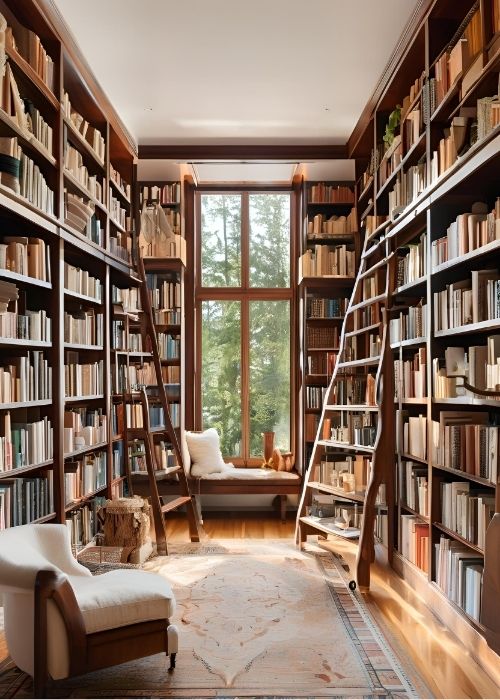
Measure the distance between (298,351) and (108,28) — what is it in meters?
4.58

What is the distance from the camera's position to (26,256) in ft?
15.7

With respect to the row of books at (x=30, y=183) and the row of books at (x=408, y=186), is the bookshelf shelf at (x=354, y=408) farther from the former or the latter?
the row of books at (x=30, y=183)

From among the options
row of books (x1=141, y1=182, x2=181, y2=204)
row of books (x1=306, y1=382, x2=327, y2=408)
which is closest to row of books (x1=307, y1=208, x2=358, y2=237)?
row of books (x1=141, y1=182, x2=181, y2=204)

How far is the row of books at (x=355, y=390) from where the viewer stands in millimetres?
6301

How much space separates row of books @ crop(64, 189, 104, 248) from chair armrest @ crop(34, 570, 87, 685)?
3.08 m

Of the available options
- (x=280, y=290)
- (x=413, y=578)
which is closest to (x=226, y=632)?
(x=413, y=578)

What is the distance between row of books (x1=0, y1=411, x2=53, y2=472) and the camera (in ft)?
14.5

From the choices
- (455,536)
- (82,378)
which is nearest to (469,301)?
(455,536)

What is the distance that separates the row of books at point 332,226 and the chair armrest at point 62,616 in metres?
5.85

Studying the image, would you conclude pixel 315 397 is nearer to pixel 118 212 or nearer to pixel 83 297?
pixel 118 212

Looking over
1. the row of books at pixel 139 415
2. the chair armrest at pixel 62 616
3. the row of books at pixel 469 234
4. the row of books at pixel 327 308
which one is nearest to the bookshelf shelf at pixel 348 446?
the row of books at pixel 469 234

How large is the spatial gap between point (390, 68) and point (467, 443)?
3270 mm

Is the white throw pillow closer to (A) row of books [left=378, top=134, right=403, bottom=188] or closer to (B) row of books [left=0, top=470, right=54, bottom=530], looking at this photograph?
(B) row of books [left=0, top=470, right=54, bottom=530]

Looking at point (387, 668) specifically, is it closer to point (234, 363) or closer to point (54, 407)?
point (54, 407)
